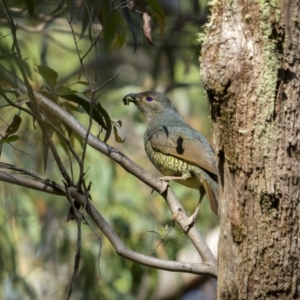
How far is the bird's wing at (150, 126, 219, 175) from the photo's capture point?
5254 millimetres

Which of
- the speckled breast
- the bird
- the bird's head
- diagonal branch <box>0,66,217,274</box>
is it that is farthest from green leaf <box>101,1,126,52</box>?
the bird's head

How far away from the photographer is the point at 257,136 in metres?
2.39

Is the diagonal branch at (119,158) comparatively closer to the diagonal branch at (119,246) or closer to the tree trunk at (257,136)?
the diagonal branch at (119,246)

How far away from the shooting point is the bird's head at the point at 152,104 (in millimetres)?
6312

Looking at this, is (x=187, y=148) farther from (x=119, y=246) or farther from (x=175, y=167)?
(x=119, y=246)

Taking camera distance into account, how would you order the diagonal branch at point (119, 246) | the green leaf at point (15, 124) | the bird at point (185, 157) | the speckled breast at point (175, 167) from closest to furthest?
the diagonal branch at point (119, 246) → the green leaf at point (15, 124) → the bird at point (185, 157) → the speckled breast at point (175, 167)

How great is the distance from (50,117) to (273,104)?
143cm

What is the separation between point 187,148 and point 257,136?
3.03 metres

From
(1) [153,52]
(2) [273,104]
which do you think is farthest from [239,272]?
(1) [153,52]

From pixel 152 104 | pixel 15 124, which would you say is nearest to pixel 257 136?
pixel 15 124

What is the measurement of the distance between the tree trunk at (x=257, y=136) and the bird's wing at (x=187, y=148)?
2.64 metres

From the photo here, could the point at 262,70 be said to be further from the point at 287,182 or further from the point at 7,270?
the point at 7,270

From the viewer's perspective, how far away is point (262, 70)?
7.69ft

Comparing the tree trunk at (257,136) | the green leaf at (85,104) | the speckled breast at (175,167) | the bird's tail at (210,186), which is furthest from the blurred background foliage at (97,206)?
the tree trunk at (257,136)
